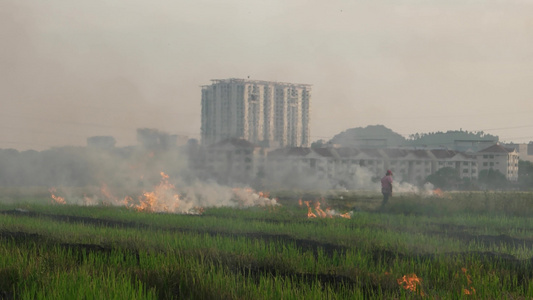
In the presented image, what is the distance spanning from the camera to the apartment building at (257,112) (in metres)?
95.7

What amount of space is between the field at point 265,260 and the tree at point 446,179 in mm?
61201

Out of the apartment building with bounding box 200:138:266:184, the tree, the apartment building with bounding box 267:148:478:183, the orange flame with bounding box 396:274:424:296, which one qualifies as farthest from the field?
the apartment building with bounding box 267:148:478:183

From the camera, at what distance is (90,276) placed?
35.6ft

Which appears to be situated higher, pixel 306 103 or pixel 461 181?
pixel 306 103

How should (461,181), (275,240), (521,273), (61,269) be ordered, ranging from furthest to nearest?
(461,181) → (275,240) → (521,273) → (61,269)

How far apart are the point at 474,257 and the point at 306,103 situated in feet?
367

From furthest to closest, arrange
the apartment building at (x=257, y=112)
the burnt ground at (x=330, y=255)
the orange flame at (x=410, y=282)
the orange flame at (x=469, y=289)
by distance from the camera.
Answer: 1. the apartment building at (x=257, y=112)
2. the burnt ground at (x=330, y=255)
3. the orange flame at (x=410, y=282)
4. the orange flame at (x=469, y=289)

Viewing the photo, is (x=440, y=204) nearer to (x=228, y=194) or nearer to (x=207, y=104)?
(x=228, y=194)

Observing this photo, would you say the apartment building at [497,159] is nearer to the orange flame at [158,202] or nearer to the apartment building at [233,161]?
the apartment building at [233,161]

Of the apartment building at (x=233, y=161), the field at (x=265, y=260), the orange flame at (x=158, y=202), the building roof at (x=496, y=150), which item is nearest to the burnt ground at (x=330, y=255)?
the field at (x=265, y=260)

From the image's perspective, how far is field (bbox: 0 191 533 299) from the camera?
10.2m

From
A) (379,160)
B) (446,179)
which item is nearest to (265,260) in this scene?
(446,179)

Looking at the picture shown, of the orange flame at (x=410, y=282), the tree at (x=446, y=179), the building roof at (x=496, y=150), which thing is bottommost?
the tree at (x=446, y=179)

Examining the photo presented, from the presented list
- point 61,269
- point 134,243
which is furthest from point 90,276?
point 134,243
